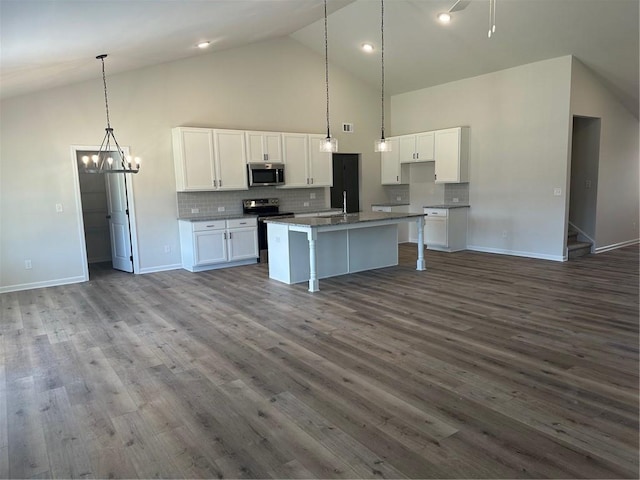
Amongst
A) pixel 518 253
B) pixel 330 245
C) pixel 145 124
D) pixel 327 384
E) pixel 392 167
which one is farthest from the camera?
pixel 392 167

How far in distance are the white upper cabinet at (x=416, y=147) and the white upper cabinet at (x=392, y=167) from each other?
0.15 metres

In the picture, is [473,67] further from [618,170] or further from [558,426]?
[558,426]

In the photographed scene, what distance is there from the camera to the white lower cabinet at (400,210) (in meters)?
9.60

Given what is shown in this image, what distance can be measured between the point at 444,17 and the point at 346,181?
4.04 meters

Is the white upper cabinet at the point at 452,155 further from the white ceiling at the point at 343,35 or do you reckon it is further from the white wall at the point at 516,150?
the white ceiling at the point at 343,35

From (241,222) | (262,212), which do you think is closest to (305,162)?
(262,212)

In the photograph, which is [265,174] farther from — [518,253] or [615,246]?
[615,246]

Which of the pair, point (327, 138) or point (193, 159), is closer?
point (327, 138)

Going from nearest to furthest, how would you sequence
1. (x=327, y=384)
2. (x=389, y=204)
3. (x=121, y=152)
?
(x=327, y=384) < (x=121, y=152) < (x=389, y=204)

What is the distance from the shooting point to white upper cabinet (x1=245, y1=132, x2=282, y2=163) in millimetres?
7734

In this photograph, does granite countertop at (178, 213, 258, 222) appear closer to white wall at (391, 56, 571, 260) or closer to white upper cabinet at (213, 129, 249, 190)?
white upper cabinet at (213, 129, 249, 190)

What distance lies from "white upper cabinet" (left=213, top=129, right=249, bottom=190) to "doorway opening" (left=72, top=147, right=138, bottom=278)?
1.47 m

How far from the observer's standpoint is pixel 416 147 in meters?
9.07

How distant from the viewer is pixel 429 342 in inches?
150
